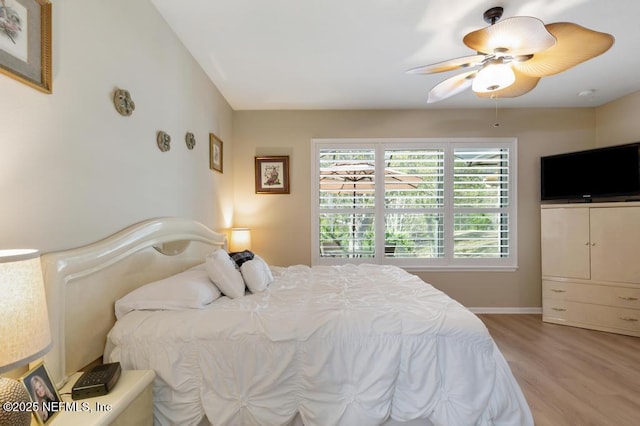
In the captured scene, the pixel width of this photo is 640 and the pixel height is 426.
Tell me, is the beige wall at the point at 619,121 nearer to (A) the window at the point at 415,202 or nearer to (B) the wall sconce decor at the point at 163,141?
(A) the window at the point at 415,202

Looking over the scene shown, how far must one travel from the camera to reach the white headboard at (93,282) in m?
1.08

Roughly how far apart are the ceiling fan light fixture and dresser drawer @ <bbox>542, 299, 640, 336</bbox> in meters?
2.75

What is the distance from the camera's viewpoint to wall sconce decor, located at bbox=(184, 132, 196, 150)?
2265 mm

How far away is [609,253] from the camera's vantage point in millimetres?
2926

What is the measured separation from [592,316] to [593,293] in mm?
242

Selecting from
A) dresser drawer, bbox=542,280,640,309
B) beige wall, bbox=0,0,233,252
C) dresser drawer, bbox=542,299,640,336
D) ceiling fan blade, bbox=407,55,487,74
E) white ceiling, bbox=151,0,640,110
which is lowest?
dresser drawer, bbox=542,299,640,336

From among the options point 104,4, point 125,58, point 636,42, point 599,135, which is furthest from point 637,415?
point 104,4

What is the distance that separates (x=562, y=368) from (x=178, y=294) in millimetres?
2858

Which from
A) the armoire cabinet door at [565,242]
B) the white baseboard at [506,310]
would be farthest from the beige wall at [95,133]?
the armoire cabinet door at [565,242]

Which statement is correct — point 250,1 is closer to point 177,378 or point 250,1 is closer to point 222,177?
point 222,177

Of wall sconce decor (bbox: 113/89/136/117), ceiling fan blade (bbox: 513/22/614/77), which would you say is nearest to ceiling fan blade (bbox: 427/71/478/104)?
ceiling fan blade (bbox: 513/22/614/77)

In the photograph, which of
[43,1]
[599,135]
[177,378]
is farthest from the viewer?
[599,135]

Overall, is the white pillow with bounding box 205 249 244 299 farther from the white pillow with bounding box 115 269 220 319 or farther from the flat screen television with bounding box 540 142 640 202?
the flat screen television with bounding box 540 142 640 202

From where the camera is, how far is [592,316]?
2998 mm
